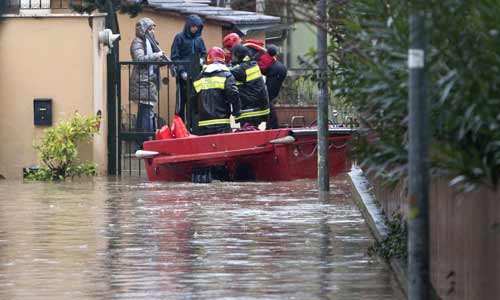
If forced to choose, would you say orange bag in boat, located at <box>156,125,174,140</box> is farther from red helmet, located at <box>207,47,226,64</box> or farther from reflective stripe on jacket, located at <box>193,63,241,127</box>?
red helmet, located at <box>207,47,226,64</box>

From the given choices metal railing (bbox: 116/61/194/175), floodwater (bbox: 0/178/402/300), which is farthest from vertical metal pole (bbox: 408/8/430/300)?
metal railing (bbox: 116/61/194/175)

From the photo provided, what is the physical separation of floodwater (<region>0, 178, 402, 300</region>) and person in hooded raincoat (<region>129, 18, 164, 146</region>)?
4328mm

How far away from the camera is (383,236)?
1175cm

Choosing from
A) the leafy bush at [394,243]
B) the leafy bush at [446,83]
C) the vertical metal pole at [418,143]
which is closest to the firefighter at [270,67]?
the leafy bush at [394,243]

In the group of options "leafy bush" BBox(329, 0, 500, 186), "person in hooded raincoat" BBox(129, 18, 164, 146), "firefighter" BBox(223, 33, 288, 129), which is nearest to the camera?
"leafy bush" BBox(329, 0, 500, 186)

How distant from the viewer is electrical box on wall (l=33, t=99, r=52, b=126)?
2152cm

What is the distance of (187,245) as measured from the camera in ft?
40.4

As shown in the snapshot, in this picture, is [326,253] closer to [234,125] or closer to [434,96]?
[434,96]

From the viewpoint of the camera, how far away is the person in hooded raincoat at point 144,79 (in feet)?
73.5

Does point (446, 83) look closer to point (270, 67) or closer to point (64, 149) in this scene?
point (64, 149)

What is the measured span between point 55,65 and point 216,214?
7525 mm

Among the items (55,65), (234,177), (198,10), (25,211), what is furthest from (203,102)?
(198,10)

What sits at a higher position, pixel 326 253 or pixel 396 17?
pixel 396 17

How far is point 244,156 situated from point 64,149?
2.78m
